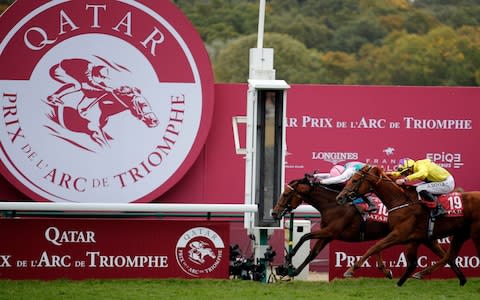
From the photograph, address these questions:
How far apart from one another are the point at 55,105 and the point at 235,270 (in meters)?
2.89

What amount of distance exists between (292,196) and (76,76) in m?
2.91

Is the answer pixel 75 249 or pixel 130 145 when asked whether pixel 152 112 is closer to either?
pixel 130 145

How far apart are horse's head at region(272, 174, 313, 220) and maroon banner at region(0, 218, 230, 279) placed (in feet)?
1.98

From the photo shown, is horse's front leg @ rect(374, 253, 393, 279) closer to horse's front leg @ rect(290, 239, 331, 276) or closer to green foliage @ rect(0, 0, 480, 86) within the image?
horse's front leg @ rect(290, 239, 331, 276)

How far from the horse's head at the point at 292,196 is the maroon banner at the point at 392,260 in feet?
2.13

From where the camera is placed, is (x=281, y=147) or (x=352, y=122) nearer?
(x=281, y=147)

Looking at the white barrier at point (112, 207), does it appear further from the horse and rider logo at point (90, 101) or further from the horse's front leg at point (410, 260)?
the horse's front leg at point (410, 260)

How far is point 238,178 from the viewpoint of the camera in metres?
15.0

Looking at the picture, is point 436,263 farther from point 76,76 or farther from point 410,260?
point 76,76

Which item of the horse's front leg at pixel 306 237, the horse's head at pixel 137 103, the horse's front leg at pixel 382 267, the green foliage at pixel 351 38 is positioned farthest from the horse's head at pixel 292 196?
the green foliage at pixel 351 38

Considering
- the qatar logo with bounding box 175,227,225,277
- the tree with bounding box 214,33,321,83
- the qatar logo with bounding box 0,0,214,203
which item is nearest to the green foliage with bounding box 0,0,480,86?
the tree with bounding box 214,33,321,83

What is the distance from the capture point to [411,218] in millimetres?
12992

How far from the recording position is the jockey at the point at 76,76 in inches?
552

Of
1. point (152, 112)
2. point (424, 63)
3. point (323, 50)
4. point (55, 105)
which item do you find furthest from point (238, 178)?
point (323, 50)
